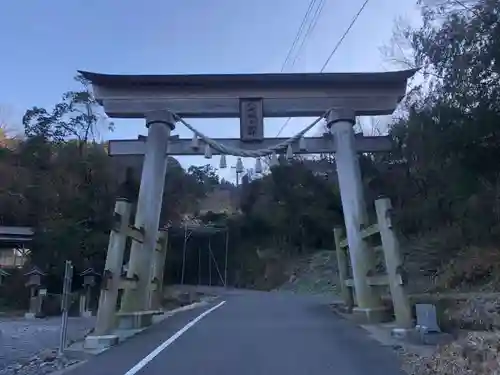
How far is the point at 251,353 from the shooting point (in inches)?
267

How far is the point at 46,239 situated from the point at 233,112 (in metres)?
19.4

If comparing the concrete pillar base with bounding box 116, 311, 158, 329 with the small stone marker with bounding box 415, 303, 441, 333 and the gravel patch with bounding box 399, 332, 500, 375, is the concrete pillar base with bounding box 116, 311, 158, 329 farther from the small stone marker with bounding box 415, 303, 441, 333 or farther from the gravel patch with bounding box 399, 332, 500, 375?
the gravel patch with bounding box 399, 332, 500, 375

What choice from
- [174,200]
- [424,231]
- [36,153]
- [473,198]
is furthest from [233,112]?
[174,200]

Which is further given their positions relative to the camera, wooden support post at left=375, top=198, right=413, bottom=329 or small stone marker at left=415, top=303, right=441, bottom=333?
wooden support post at left=375, top=198, right=413, bottom=329

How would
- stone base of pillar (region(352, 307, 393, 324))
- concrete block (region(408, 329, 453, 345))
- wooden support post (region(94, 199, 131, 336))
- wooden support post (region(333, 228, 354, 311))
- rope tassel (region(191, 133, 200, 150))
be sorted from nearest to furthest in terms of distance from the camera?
concrete block (region(408, 329, 453, 345)) → wooden support post (region(94, 199, 131, 336)) → stone base of pillar (region(352, 307, 393, 324)) → rope tassel (region(191, 133, 200, 150)) → wooden support post (region(333, 228, 354, 311))

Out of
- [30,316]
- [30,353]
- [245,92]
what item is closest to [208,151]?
[245,92]

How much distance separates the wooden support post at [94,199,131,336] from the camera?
808 cm

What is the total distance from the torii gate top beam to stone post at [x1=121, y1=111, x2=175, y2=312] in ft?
1.35

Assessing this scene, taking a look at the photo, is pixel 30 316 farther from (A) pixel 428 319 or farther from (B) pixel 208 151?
(A) pixel 428 319

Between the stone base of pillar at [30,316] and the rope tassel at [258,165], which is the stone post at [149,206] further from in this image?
the stone base of pillar at [30,316]

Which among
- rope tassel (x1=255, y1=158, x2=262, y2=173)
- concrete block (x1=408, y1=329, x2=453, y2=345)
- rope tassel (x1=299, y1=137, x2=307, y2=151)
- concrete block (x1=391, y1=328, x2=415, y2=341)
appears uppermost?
rope tassel (x1=299, y1=137, x2=307, y2=151)

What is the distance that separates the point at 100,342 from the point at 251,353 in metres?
2.25

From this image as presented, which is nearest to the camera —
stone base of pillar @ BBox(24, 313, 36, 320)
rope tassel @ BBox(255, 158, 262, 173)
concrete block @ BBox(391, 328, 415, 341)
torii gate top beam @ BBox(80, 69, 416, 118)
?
concrete block @ BBox(391, 328, 415, 341)

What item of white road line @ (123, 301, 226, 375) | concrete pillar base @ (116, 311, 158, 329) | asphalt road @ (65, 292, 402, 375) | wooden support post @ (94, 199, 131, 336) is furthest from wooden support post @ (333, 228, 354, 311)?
wooden support post @ (94, 199, 131, 336)
